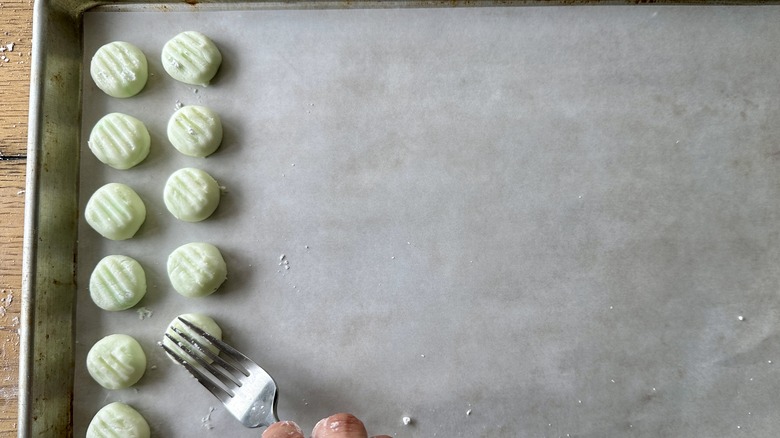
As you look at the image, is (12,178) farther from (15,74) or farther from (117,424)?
(117,424)

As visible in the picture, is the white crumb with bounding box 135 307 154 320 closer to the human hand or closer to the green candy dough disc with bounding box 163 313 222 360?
the green candy dough disc with bounding box 163 313 222 360

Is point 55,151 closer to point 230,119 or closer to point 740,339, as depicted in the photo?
point 230,119

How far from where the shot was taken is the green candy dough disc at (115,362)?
45.0 inches

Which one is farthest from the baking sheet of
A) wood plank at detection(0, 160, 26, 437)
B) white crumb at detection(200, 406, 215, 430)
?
wood plank at detection(0, 160, 26, 437)

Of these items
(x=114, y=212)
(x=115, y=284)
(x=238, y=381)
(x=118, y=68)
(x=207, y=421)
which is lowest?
(x=207, y=421)

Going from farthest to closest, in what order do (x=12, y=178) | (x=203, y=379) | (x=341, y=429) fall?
(x=12, y=178), (x=203, y=379), (x=341, y=429)

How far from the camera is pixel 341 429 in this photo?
0.92 metres

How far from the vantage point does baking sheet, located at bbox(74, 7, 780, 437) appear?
3.83ft

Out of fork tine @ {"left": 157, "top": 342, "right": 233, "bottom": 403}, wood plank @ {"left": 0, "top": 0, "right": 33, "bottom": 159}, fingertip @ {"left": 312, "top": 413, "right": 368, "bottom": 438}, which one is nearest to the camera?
fingertip @ {"left": 312, "top": 413, "right": 368, "bottom": 438}

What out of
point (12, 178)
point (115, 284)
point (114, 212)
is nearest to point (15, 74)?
point (12, 178)

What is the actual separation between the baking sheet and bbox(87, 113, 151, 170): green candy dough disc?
4 cm

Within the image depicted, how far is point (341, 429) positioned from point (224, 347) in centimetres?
32

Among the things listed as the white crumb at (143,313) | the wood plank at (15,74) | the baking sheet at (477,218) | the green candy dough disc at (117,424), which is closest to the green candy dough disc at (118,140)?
the baking sheet at (477,218)

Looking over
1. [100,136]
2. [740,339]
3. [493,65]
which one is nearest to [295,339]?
[100,136]
